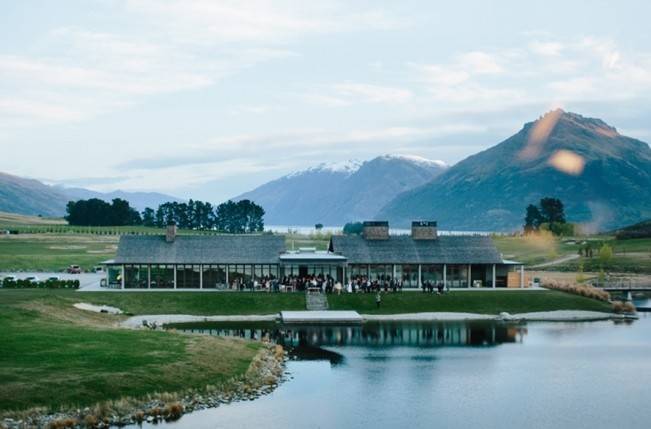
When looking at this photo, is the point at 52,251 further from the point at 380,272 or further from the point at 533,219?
the point at 533,219

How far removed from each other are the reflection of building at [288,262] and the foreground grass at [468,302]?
576 cm

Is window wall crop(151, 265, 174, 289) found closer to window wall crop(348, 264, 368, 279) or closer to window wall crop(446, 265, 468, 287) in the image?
window wall crop(348, 264, 368, 279)

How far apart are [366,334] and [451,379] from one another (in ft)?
52.7

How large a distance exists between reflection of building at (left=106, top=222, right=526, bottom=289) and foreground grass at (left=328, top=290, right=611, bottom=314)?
5757mm

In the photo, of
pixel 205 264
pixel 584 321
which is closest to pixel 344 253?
pixel 205 264

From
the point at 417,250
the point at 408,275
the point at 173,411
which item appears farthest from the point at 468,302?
the point at 173,411

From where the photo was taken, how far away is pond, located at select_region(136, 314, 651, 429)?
37.5m

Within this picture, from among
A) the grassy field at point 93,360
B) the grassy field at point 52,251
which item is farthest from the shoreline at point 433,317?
the grassy field at point 52,251

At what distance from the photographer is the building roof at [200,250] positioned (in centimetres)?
8112

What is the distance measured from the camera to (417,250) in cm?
8406

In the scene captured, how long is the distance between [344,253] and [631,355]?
35135 millimetres

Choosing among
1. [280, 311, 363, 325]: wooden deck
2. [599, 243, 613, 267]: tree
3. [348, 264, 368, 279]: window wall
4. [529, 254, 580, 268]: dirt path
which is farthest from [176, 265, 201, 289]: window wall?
[529, 254, 580, 268]: dirt path

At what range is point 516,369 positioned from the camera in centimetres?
4831

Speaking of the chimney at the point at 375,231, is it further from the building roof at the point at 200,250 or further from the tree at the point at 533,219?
the tree at the point at 533,219
